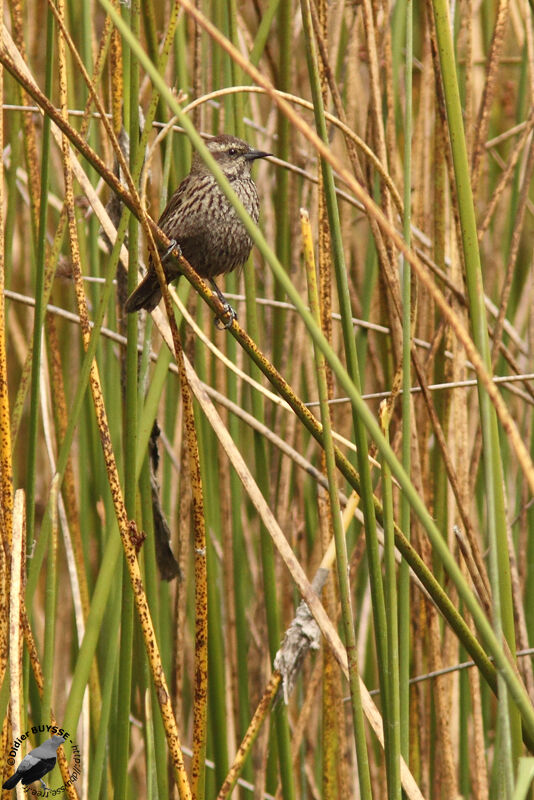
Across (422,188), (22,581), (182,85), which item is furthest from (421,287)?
(22,581)

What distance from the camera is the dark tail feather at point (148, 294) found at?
4.85ft

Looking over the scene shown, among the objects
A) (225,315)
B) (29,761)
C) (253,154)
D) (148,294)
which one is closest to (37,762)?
(29,761)

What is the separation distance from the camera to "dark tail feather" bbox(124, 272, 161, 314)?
4.85ft

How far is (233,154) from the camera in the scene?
1906 mm

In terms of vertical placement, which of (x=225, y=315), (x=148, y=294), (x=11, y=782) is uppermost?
(x=148, y=294)

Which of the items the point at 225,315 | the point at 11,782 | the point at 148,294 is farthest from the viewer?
the point at 148,294

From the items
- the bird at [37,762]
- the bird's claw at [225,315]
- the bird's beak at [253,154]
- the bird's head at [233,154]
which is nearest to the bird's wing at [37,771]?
the bird at [37,762]

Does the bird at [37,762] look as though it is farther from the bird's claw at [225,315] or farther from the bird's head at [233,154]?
the bird's head at [233,154]

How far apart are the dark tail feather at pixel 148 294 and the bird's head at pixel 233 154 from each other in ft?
0.91

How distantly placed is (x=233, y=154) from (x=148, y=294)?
417 millimetres

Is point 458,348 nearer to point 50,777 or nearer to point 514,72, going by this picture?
point 50,777

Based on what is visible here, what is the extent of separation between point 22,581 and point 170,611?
1.10m

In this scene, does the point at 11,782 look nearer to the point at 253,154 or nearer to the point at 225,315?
the point at 225,315

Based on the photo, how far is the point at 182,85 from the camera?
1584 mm
